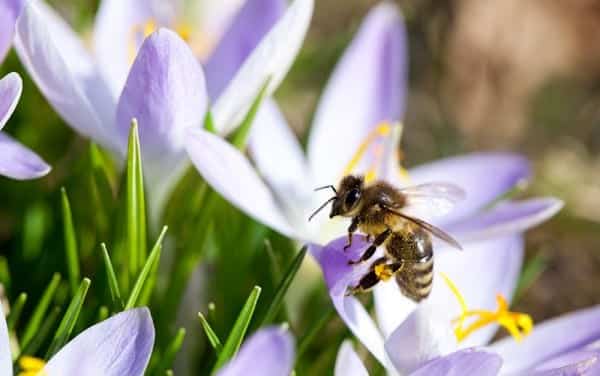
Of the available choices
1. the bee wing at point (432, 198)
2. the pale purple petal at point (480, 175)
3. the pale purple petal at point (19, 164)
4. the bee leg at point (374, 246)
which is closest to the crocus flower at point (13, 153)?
the pale purple petal at point (19, 164)

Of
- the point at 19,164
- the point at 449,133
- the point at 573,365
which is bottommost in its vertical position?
the point at 449,133

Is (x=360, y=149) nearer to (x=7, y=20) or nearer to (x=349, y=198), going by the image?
(x=349, y=198)

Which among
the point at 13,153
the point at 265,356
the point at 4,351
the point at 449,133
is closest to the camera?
the point at 265,356

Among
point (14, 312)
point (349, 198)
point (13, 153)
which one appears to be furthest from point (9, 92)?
point (349, 198)

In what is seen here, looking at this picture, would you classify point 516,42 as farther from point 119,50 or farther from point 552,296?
point 119,50

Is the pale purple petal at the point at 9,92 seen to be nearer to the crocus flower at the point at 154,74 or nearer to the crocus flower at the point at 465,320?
the crocus flower at the point at 154,74

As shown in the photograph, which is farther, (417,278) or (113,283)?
(417,278)

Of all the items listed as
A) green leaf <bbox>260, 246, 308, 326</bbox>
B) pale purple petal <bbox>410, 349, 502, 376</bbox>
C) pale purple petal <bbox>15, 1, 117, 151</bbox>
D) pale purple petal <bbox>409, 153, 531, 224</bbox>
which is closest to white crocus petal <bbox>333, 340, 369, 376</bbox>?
pale purple petal <bbox>410, 349, 502, 376</bbox>
